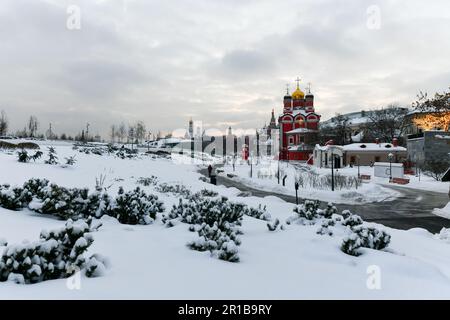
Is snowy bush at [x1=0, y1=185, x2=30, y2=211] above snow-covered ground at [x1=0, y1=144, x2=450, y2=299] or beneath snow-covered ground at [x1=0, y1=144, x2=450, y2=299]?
above

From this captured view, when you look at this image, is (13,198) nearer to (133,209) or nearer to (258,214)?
(133,209)

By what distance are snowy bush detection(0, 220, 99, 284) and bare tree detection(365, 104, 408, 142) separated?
251 feet

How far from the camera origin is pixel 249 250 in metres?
4.98

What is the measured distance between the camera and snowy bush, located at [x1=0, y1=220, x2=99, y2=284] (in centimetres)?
323

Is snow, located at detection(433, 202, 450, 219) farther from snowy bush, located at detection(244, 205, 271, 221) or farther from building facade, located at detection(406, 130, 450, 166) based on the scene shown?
building facade, located at detection(406, 130, 450, 166)

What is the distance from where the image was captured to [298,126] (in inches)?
2778

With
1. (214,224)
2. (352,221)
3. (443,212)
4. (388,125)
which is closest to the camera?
(214,224)

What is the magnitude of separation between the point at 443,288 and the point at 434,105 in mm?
19579

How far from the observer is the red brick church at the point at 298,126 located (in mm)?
65625

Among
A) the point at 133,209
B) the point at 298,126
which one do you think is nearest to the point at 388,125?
the point at 298,126

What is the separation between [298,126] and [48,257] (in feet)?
231

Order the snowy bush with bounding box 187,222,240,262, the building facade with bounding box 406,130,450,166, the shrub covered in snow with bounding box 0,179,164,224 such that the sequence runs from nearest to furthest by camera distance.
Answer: the snowy bush with bounding box 187,222,240,262 < the shrub covered in snow with bounding box 0,179,164,224 < the building facade with bounding box 406,130,450,166

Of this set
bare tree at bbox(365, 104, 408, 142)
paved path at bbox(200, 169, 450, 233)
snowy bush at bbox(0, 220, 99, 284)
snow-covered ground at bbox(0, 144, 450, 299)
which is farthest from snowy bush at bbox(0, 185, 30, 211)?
bare tree at bbox(365, 104, 408, 142)

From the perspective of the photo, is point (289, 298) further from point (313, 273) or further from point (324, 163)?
point (324, 163)
